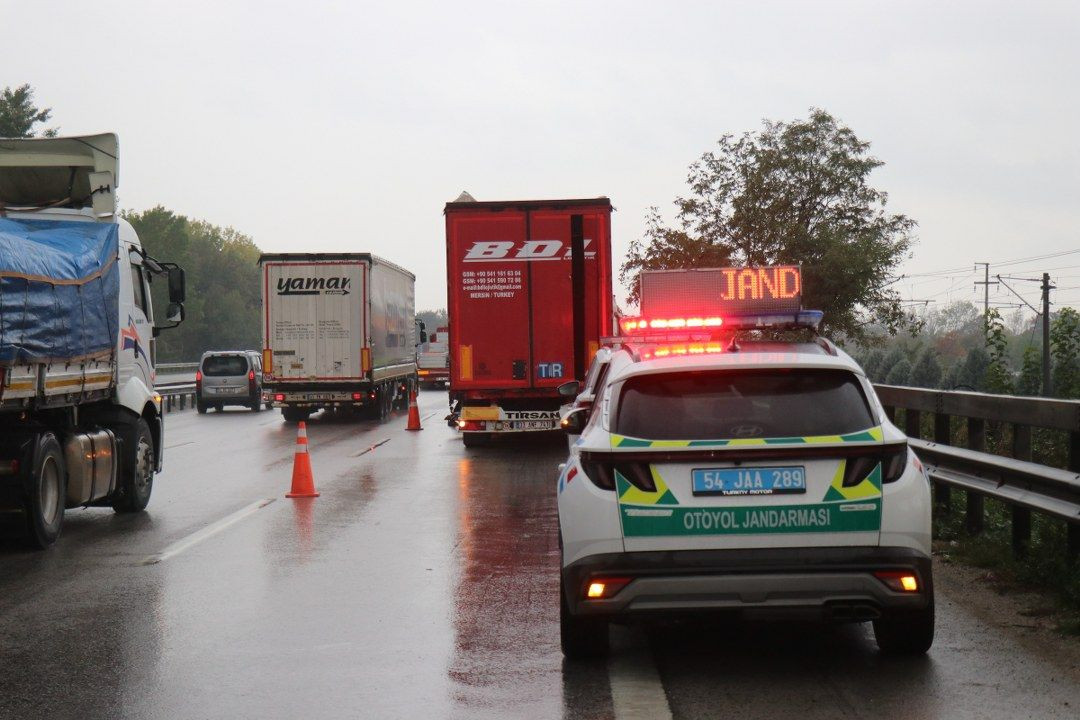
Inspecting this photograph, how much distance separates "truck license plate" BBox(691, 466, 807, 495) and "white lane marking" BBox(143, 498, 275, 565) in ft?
17.7

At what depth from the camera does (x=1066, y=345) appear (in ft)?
70.6

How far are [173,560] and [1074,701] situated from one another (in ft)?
21.8

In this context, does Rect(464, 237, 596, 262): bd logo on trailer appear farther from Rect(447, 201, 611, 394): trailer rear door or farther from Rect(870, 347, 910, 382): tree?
Rect(870, 347, 910, 382): tree

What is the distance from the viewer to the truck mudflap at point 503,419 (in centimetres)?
2000

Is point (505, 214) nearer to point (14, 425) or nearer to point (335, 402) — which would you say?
point (14, 425)

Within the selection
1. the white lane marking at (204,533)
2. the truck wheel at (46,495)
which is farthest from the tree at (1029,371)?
the truck wheel at (46,495)

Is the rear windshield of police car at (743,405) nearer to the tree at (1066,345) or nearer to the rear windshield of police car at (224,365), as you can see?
the tree at (1066,345)

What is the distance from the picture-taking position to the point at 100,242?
12547mm

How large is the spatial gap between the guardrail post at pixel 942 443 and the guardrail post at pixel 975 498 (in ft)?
0.96

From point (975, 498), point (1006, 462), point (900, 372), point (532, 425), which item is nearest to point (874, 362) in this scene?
point (900, 372)

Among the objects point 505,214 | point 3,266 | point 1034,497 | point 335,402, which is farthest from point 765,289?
point 335,402

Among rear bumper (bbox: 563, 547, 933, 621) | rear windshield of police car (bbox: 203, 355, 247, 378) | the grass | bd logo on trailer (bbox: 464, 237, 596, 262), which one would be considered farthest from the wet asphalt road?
rear windshield of police car (bbox: 203, 355, 247, 378)

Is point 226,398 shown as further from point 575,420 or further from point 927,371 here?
point 927,371

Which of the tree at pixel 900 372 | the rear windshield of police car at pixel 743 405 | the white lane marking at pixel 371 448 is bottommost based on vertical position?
the tree at pixel 900 372
